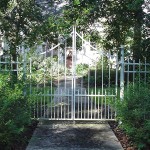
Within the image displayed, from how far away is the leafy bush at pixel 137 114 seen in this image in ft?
23.0

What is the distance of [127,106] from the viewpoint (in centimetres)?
745

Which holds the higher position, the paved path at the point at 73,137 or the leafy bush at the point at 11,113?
the leafy bush at the point at 11,113

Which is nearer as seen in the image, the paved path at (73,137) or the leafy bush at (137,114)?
the leafy bush at (137,114)

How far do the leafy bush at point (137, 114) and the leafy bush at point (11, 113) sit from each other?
6.34 feet

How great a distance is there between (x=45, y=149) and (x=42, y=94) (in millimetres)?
2375

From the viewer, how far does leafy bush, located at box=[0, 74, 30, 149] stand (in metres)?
6.73

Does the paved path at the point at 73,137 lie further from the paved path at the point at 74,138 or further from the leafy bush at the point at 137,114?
the leafy bush at the point at 137,114

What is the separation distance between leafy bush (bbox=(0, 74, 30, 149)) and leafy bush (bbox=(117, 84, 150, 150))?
1.93m

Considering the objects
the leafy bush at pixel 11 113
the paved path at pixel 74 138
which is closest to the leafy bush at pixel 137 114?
the paved path at pixel 74 138

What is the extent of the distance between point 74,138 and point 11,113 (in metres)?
1.63

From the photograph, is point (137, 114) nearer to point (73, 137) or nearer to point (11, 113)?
point (73, 137)

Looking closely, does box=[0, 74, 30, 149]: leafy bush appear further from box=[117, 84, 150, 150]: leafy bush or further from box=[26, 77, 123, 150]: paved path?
box=[117, 84, 150, 150]: leafy bush

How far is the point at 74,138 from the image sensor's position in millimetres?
7906

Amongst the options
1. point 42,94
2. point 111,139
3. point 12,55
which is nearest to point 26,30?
point 12,55
